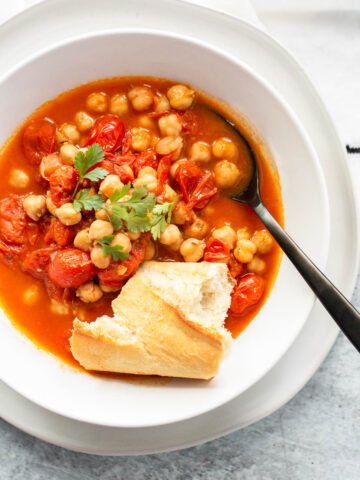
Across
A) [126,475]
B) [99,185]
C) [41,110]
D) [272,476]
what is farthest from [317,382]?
[41,110]

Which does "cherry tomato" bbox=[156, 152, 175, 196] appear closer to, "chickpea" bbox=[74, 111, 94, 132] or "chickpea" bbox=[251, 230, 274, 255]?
"chickpea" bbox=[74, 111, 94, 132]

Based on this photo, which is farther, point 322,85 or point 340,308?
point 322,85

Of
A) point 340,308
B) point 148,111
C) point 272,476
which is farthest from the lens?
point 272,476

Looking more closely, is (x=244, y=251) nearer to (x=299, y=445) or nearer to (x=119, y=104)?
(x=119, y=104)

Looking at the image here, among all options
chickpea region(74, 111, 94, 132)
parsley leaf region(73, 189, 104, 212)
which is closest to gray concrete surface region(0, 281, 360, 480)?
parsley leaf region(73, 189, 104, 212)

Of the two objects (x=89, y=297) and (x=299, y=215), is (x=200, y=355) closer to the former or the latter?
(x=89, y=297)

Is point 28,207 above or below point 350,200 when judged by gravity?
above

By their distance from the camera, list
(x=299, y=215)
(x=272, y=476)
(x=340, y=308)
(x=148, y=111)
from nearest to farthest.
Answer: (x=340, y=308) < (x=299, y=215) < (x=148, y=111) < (x=272, y=476)
